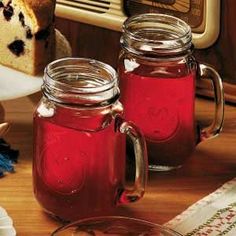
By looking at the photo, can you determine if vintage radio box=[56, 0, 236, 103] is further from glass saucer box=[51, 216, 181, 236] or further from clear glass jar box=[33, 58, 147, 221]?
glass saucer box=[51, 216, 181, 236]

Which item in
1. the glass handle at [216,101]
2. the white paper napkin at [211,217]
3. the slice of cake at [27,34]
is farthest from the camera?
the slice of cake at [27,34]

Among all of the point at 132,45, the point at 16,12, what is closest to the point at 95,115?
the point at 132,45

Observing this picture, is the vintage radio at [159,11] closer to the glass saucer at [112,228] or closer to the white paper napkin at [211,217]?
the white paper napkin at [211,217]

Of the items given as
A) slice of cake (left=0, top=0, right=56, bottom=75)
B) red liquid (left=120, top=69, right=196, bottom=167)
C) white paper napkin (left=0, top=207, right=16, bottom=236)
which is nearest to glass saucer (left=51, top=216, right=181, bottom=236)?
white paper napkin (left=0, top=207, right=16, bottom=236)

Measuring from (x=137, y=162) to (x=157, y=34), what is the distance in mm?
206

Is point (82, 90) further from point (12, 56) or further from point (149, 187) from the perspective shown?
point (12, 56)

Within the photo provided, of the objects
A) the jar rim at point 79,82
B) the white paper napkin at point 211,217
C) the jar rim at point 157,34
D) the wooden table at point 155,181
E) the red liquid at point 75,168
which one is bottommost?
the wooden table at point 155,181

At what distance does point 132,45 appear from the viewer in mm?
1081

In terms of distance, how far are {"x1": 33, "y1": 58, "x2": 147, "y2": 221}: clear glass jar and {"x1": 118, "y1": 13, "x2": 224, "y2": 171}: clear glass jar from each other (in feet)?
0.25

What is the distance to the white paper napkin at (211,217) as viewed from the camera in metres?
0.99

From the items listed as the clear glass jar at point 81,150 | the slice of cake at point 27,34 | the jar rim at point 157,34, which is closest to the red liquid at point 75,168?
the clear glass jar at point 81,150

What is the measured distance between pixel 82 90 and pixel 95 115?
0.03 meters

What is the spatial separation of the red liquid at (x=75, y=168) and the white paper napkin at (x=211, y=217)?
0.26ft

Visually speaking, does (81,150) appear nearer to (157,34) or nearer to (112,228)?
(112,228)
